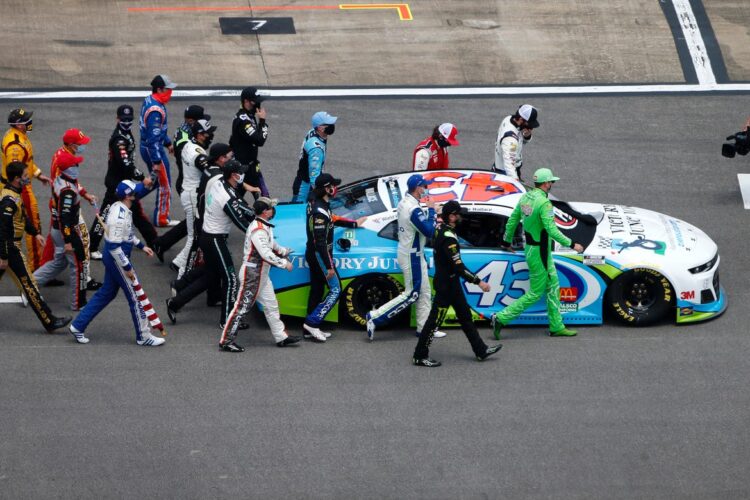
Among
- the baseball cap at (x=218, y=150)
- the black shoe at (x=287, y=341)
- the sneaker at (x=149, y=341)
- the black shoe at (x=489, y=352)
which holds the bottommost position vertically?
the black shoe at (x=489, y=352)

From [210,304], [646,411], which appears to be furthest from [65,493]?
[646,411]

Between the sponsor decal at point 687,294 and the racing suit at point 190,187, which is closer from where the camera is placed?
the sponsor decal at point 687,294

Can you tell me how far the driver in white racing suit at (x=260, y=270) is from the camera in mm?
11359

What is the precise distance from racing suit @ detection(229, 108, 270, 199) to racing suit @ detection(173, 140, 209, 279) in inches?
35.0

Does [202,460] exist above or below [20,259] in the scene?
below

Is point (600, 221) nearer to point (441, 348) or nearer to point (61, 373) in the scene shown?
point (441, 348)

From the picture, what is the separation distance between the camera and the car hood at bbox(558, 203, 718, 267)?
11938 mm

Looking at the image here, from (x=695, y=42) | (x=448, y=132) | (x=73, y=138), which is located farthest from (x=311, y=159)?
(x=695, y=42)

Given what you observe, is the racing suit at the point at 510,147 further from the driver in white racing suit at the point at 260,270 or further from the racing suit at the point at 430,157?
the driver in white racing suit at the point at 260,270

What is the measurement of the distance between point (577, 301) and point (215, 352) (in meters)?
3.71

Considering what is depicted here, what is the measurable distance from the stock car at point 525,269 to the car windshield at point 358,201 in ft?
0.09

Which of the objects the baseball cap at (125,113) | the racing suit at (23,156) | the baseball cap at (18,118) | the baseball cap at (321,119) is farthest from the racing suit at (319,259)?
the baseball cap at (18,118)

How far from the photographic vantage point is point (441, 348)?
11.8m

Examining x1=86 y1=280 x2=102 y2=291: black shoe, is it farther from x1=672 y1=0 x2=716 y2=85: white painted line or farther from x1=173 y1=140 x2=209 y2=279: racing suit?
x1=672 y1=0 x2=716 y2=85: white painted line
